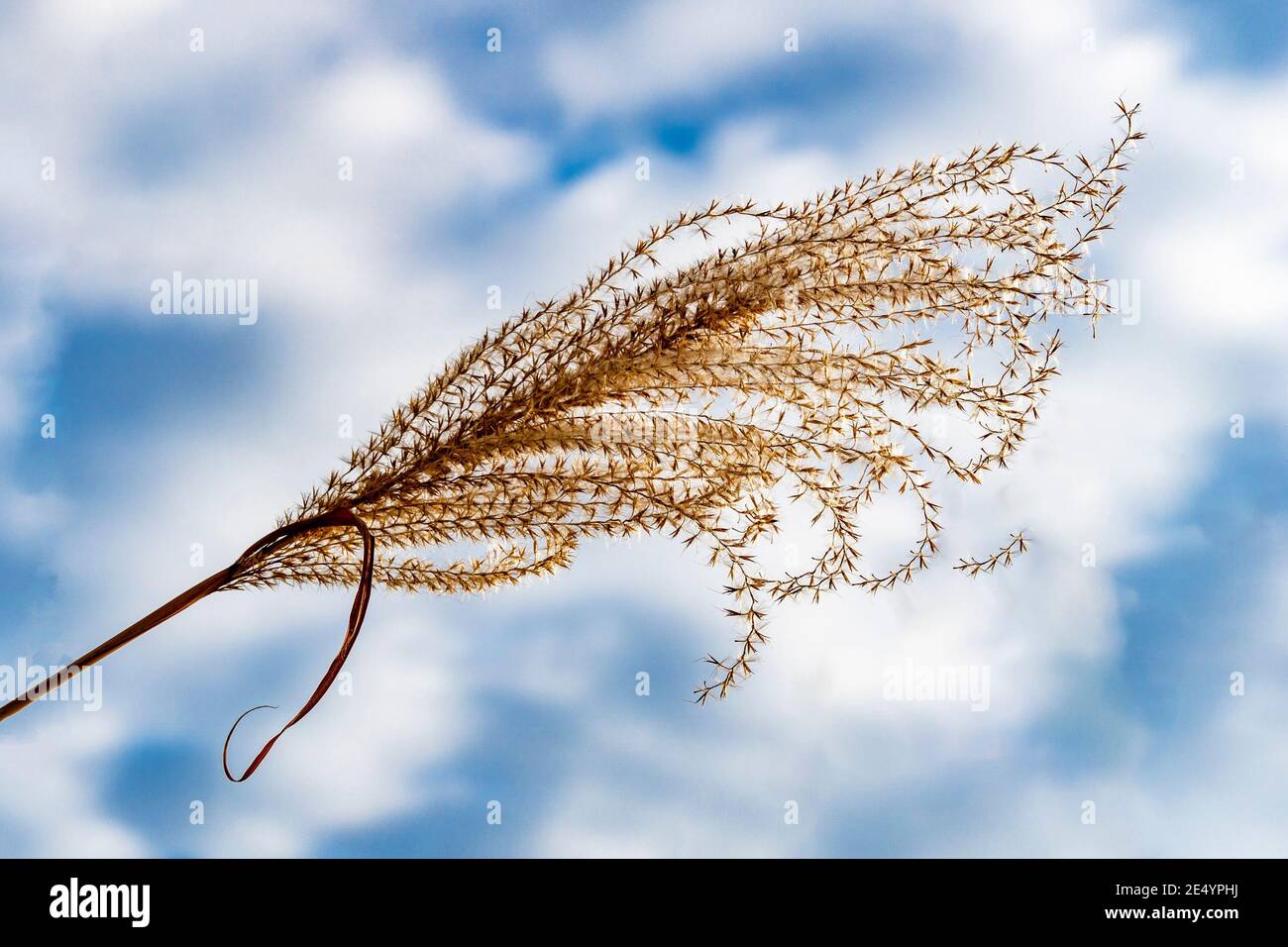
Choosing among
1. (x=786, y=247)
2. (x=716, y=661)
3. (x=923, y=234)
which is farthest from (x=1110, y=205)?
(x=716, y=661)
